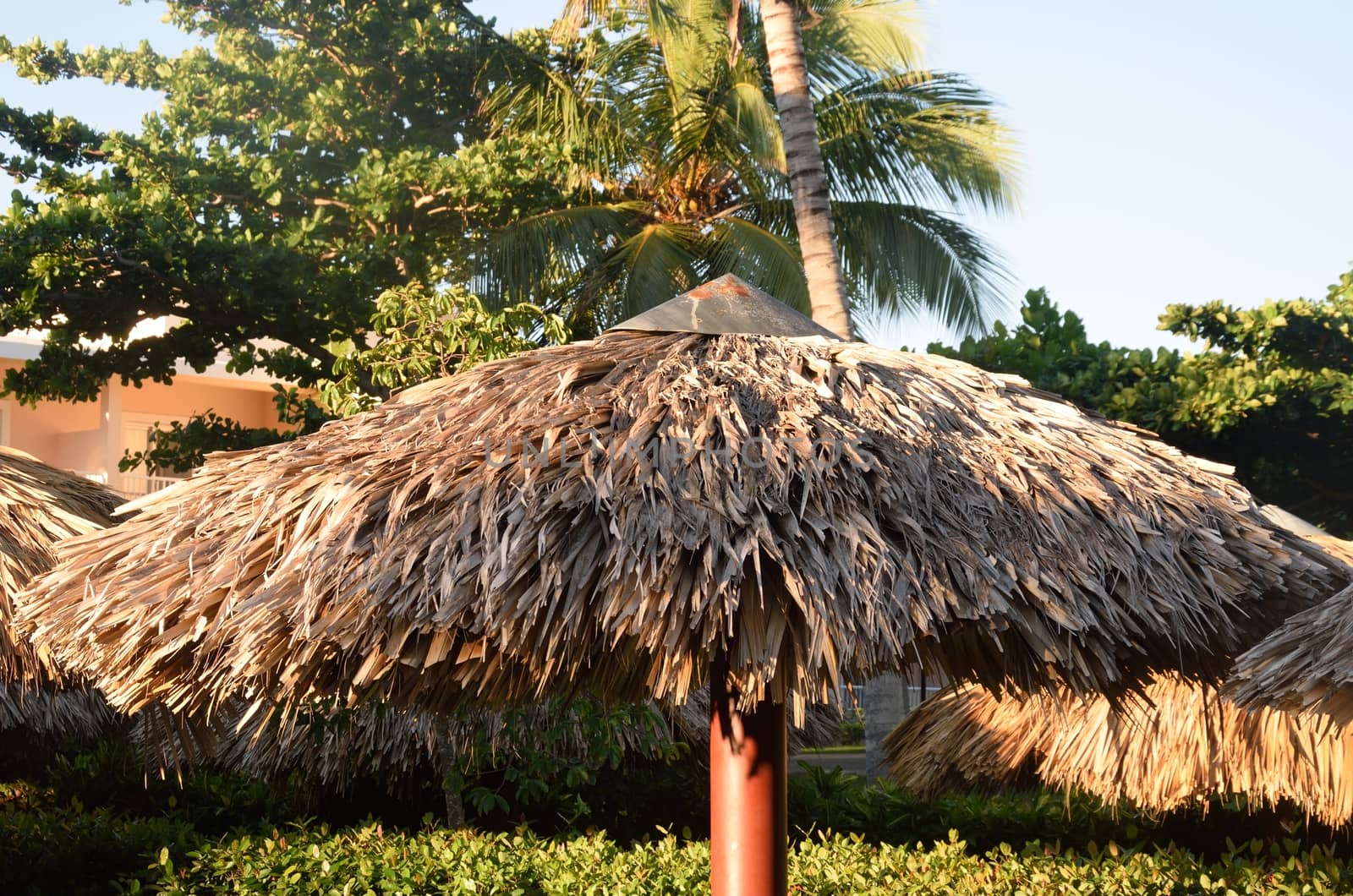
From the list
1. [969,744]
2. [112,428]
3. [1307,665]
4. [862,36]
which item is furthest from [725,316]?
[112,428]

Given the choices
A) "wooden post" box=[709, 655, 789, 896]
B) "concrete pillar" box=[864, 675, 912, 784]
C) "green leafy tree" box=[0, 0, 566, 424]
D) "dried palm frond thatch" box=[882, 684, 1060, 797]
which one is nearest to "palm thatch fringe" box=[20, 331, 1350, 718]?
"wooden post" box=[709, 655, 789, 896]

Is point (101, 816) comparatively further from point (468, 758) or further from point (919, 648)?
point (919, 648)

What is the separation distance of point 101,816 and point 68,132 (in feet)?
38.7

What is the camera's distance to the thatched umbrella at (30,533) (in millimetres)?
6379

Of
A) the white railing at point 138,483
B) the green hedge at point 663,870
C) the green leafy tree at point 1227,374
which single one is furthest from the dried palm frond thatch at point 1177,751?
the white railing at point 138,483

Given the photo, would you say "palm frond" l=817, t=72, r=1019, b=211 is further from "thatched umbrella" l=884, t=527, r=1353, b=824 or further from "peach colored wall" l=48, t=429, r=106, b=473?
"peach colored wall" l=48, t=429, r=106, b=473

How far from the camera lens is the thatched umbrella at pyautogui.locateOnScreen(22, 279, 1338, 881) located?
3443 millimetres

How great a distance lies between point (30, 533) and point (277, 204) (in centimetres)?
818

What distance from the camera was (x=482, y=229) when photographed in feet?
48.5

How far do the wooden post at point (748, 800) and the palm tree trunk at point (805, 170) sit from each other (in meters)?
4.66

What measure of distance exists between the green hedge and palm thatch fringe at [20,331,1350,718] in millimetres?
1815

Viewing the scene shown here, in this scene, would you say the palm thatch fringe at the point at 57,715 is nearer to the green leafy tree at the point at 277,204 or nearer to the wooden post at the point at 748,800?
the green leafy tree at the point at 277,204

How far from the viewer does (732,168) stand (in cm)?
1576

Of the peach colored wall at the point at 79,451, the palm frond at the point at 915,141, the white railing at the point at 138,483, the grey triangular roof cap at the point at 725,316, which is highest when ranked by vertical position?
the palm frond at the point at 915,141
